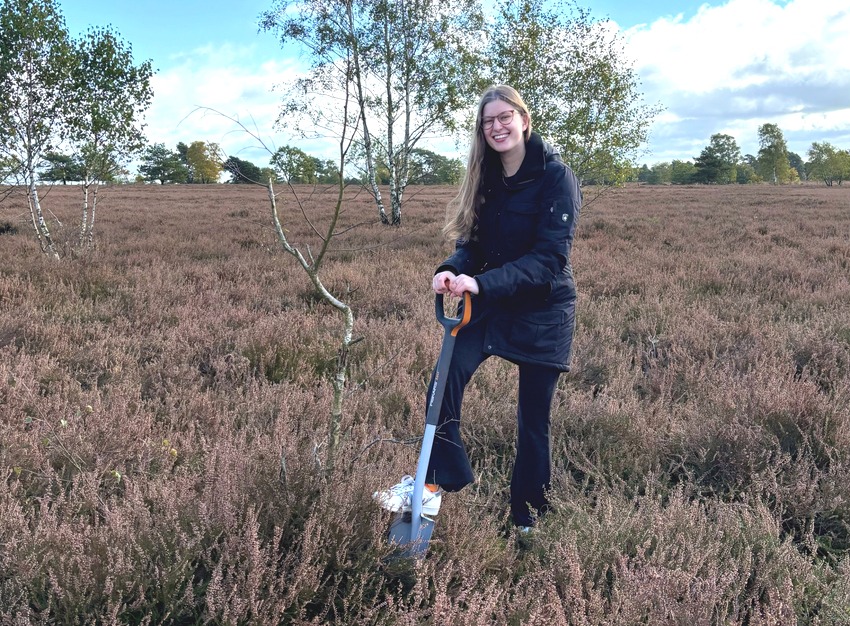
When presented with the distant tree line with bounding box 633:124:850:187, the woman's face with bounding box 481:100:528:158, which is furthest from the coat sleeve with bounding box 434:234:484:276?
the distant tree line with bounding box 633:124:850:187

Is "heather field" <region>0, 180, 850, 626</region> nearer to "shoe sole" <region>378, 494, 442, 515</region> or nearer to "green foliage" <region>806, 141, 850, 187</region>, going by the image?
"shoe sole" <region>378, 494, 442, 515</region>

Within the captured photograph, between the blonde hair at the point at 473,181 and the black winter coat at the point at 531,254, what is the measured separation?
0.13 feet

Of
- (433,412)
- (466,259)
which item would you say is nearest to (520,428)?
(433,412)

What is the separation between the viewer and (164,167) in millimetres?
62406

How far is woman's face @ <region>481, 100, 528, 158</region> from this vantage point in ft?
7.54

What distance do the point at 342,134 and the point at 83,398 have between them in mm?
2831

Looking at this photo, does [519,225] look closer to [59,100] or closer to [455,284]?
[455,284]

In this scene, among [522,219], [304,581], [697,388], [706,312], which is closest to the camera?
[304,581]

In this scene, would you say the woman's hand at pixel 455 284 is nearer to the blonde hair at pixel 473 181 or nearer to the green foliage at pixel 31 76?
the blonde hair at pixel 473 181

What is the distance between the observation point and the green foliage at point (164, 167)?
62.4 m

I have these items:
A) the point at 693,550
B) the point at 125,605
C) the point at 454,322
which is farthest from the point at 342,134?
the point at 693,550

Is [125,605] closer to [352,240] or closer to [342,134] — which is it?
[342,134]

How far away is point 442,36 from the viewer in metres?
16.8

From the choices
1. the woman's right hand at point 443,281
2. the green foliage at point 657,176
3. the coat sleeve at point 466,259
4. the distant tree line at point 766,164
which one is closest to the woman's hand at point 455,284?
the woman's right hand at point 443,281
